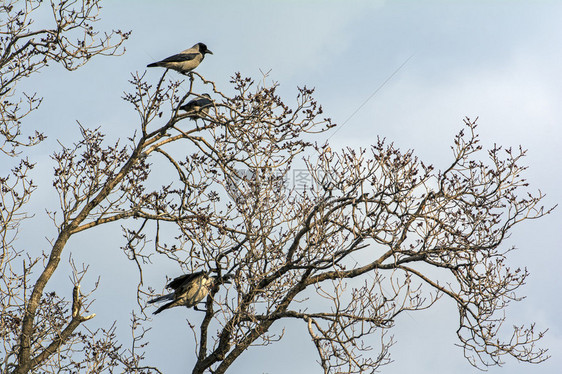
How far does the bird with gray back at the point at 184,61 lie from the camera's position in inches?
479

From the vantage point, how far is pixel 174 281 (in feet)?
34.0

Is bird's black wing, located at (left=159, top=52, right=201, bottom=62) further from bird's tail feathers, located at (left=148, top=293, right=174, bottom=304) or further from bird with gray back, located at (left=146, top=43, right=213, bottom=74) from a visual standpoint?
bird's tail feathers, located at (left=148, top=293, right=174, bottom=304)

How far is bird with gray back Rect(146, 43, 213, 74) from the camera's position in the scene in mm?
12179

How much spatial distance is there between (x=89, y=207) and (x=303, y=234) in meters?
3.58

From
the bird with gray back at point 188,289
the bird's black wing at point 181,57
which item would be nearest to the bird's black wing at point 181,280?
the bird with gray back at point 188,289

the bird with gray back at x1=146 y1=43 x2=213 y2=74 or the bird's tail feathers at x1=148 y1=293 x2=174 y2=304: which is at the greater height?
the bird with gray back at x1=146 y1=43 x2=213 y2=74

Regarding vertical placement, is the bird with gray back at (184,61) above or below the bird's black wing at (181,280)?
above

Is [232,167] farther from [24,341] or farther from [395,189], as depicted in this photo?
[24,341]

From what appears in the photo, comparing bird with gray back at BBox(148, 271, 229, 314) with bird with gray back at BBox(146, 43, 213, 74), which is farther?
bird with gray back at BBox(146, 43, 213, 74)

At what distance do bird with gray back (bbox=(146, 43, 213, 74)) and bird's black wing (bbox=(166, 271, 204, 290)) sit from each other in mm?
3975

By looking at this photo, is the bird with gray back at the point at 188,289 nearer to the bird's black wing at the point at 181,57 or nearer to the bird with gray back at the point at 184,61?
the bird with gray back at the point at 184,61

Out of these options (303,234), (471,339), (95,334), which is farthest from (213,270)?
(471,339)

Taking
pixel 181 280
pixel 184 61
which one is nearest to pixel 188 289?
pixel 181 280

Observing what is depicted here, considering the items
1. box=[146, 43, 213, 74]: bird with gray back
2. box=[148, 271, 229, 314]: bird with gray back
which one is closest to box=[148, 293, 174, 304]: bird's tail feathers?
box=[148, 271, 229, 314]: bird with gray back
